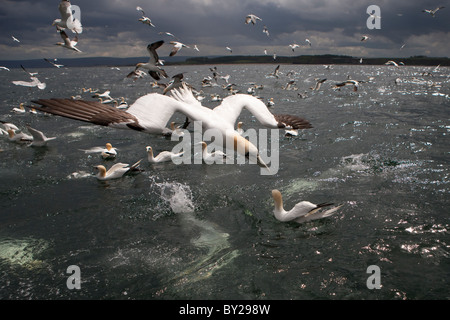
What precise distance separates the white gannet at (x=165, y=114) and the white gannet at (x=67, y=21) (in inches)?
268

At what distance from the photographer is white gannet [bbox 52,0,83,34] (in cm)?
1058

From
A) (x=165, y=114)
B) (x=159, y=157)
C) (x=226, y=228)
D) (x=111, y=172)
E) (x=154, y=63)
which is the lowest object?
(x=226, y=228)

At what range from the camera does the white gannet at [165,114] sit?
4.75 m

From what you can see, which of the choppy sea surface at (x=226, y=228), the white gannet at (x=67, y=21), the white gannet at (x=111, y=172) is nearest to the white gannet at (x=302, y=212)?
the choppy sea surface at (x=226, y=228)

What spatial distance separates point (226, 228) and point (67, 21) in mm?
8833

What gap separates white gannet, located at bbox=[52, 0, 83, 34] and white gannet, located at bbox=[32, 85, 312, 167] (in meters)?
6.80

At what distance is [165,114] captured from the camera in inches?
209

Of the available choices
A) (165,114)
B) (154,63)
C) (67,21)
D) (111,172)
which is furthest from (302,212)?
(67,21)

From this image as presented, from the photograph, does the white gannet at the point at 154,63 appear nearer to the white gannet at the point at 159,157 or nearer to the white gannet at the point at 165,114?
the white gannet at the point at 159,157

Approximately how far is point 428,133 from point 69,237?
16.4 metres

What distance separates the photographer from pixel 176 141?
53.1ft

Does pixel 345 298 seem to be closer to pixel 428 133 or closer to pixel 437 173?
pixel 437 173

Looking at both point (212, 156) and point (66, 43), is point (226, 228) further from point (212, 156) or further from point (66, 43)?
point (66, 43)
